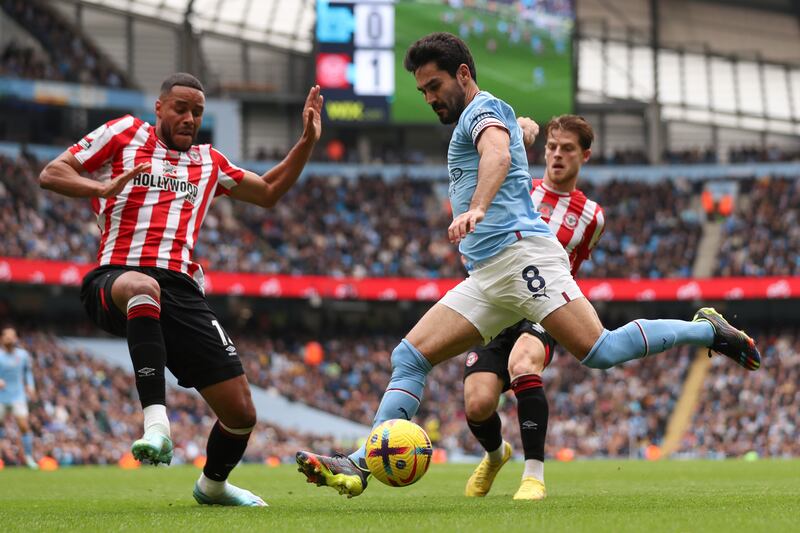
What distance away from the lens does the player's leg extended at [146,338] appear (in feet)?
21.1

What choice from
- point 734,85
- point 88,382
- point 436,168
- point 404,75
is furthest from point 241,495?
point 734,85

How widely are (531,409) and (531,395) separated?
10cm

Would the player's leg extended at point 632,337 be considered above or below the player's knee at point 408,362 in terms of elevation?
above

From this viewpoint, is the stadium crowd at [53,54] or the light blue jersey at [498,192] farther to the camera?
the stadium crowd at [53,54]

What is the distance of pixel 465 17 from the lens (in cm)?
4016

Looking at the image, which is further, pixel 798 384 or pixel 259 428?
pixel 798 384

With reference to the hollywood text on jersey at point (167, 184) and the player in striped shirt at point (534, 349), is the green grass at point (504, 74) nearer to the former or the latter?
the player in striped shirt at point (534, 349)

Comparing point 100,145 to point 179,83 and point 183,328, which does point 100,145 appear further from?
point 183,328

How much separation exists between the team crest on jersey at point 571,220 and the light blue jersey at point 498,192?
2.05 metres

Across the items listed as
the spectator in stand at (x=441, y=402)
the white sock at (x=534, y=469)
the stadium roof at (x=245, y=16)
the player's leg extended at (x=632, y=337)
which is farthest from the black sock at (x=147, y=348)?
the stadium roof at (x=245, y=16)

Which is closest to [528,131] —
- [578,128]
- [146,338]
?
[578,128]

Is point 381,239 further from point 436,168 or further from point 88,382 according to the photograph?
point 88,382

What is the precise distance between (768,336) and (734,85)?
12.6 meters

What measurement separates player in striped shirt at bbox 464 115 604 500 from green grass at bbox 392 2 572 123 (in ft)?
101
